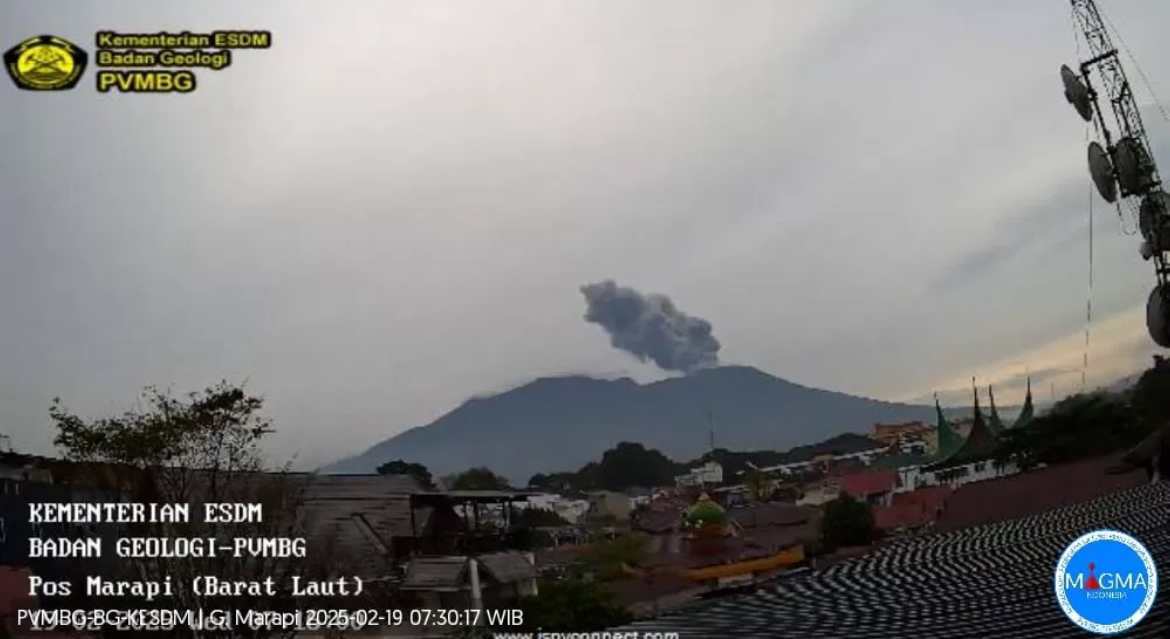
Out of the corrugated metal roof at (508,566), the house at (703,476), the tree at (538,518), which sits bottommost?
the corrugated metal roof at (508,566)

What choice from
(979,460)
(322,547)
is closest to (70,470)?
(322,547)

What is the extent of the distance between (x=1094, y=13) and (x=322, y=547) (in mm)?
5929

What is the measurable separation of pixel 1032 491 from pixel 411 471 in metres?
4.62

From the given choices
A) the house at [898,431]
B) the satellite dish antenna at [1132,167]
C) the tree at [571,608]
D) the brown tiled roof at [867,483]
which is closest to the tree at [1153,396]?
the satellite dish antenna at [1132,167]

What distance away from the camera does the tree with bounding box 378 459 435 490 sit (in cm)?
659

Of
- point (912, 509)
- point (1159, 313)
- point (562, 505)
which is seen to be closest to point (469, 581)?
point (562, 505)

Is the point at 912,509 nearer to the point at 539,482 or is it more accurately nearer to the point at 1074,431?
the point at 1074,431

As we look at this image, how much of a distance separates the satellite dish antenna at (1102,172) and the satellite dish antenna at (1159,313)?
74 centimetres

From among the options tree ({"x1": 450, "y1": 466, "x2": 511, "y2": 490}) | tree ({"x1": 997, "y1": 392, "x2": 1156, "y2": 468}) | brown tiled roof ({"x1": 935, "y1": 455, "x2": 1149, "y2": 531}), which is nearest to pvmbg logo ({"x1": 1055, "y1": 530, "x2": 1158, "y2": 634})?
brown tiled roof ({"x1": 935, "y1": 455, "x2": 1149, "y2": 531})

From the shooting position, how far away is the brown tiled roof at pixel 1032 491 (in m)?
6.78

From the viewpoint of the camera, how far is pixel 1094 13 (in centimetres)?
666

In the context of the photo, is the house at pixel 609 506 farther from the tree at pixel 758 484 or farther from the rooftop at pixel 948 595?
the rooftop at pixel 948 595

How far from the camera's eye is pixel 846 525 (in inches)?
310

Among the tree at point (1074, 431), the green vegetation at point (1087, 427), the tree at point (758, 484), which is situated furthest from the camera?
the tree at point (1074, 431)
